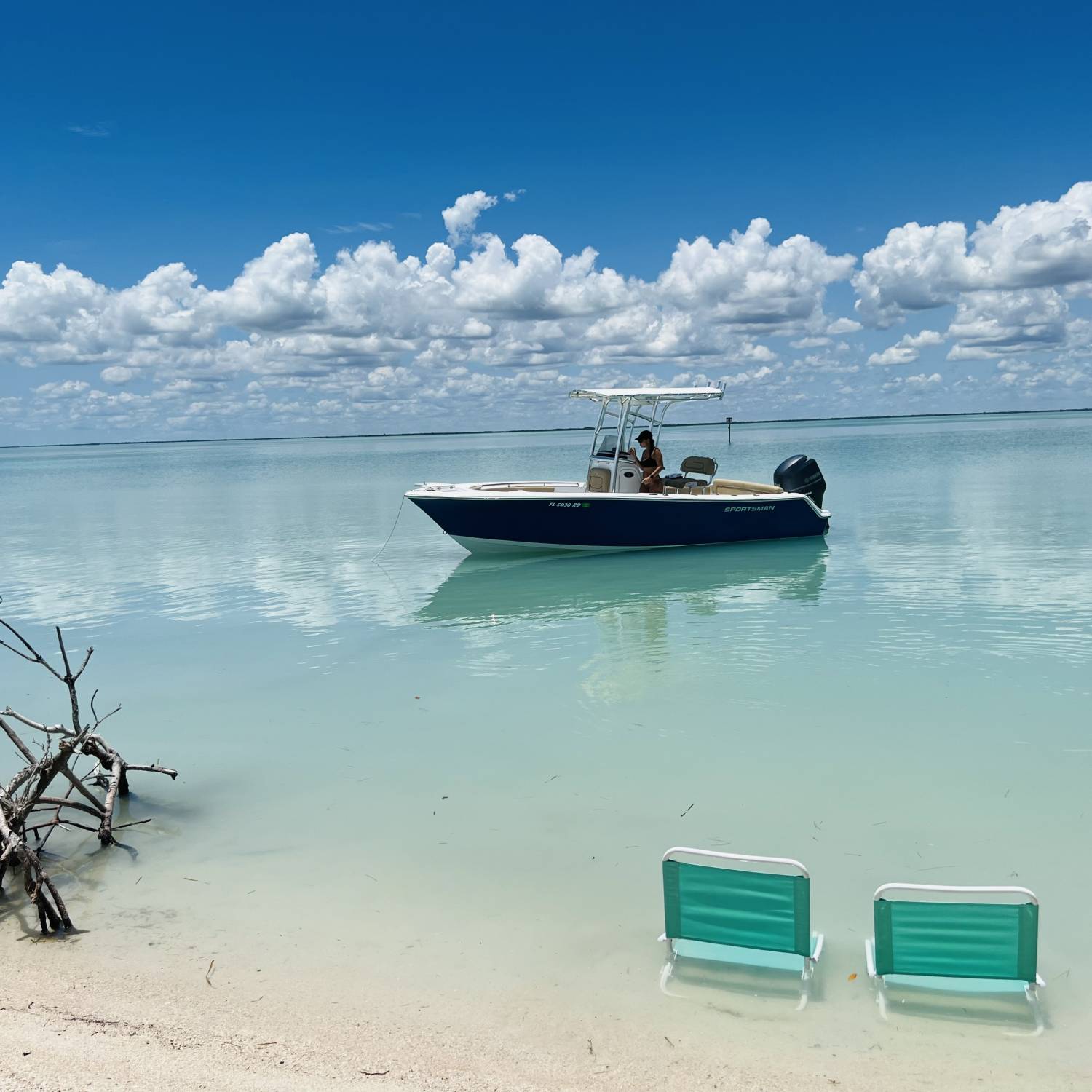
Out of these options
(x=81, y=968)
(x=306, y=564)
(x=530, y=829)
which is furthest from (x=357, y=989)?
(x=306, y=564)

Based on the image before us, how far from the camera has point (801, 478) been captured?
2036cm

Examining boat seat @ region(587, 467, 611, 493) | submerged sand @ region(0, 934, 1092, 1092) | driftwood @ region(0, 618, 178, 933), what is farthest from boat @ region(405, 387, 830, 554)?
submerged sand @ region(0, 934, 1092, 1092)

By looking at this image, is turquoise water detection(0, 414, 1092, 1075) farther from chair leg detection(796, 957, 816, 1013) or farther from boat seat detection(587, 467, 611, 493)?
boat seat detection(587, 467, 611, 493)

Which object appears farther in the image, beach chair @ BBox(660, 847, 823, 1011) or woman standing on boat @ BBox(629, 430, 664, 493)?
woman standing on boat @ BBox(629, 430, 664, 493)

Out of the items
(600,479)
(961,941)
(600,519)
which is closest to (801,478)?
(600,479)

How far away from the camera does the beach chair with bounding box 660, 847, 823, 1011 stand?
4.53m

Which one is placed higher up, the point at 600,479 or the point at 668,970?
the point at 600,479

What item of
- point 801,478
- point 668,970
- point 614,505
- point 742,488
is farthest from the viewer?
point 742,488

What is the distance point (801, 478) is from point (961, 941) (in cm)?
1670

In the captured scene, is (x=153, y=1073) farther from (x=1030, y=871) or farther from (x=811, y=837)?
(x=1030, y=871)

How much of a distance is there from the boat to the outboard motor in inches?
18.0

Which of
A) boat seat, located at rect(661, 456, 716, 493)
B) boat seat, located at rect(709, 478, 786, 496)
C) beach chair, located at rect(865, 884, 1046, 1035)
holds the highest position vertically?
boat seat, located at rect(661, 456, 716, 493)

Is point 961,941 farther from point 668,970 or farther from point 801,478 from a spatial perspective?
point 801,478

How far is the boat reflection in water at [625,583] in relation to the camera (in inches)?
595
